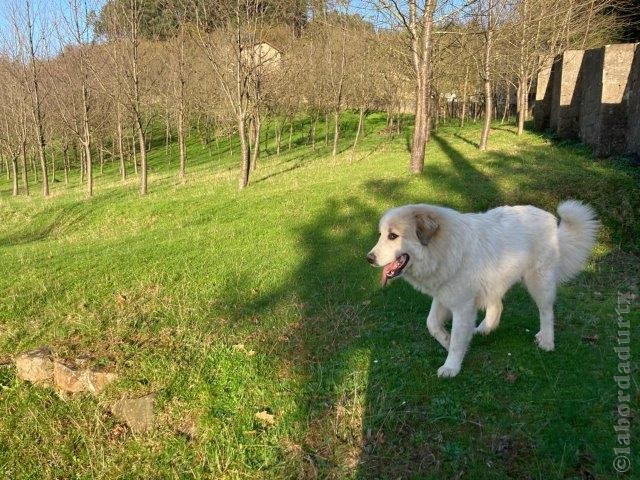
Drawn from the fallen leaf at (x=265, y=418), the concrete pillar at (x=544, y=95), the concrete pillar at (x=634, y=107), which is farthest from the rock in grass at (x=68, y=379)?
the concrete pillar at (x=544, y=95)

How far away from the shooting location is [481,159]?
1728cm

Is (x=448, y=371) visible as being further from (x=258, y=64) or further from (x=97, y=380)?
(x=258, y=64)

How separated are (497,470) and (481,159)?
48.1ft

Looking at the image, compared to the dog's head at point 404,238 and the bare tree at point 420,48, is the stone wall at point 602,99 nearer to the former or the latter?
the bare tree at point 420,48

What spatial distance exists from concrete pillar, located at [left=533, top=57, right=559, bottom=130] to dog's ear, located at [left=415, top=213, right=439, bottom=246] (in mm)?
23809

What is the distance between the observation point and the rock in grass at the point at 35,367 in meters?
6.27

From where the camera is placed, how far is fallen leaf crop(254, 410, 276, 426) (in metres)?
5.00

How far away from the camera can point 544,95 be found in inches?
1034

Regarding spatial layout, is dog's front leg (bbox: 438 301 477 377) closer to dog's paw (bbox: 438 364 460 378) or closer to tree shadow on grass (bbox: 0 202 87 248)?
Answer: dog's paw (bbox: 438 364 460 378)

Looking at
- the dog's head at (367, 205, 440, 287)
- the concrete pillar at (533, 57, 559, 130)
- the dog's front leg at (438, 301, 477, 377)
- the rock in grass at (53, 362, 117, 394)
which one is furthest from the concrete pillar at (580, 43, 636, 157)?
the rock in grass at (53, 362, 117, 394)

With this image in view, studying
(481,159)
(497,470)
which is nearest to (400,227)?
(497,470)

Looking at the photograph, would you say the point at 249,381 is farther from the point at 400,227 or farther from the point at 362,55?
the point at 362,55

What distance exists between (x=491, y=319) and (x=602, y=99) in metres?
13.6

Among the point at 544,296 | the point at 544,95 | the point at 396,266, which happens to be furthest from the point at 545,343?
the point at 544,95
